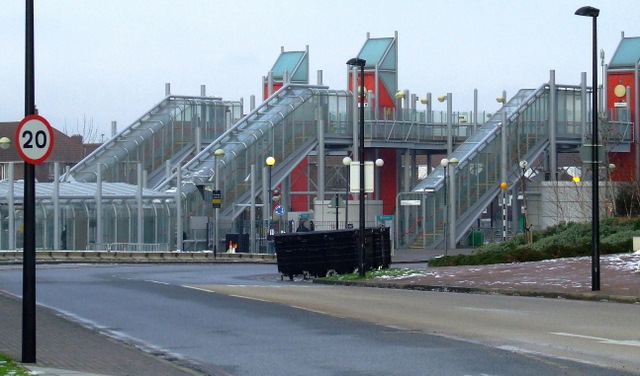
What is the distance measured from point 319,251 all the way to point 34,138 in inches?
804

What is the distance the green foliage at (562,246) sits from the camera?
3294 cm

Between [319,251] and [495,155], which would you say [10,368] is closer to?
[319,251]

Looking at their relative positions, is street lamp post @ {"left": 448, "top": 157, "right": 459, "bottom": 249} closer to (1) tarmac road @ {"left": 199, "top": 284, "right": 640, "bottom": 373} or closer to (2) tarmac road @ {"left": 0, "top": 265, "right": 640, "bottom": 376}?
(2) tarmac road @ {"left": 0, "top": 265, "right": 640, "bottom": 376}

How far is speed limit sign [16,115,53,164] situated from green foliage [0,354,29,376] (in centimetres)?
220

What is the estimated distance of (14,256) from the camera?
48.4m

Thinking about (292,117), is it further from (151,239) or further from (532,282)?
(532,282)

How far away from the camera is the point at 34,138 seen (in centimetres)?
1284

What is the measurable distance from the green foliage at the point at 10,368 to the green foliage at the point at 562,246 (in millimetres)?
22423

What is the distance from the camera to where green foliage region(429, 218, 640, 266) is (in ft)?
108

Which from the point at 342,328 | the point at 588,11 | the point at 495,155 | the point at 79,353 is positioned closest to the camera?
the point at 79,353

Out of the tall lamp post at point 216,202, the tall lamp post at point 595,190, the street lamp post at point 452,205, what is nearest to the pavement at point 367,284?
the tall lamp post at point 595,190

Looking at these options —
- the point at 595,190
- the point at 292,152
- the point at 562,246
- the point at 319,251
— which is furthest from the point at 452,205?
the point at 595,190

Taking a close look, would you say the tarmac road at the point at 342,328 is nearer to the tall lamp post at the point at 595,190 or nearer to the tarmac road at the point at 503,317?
the tarmac road at the point at 503,317

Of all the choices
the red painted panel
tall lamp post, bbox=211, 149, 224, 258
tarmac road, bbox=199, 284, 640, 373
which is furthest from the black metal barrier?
the red painted panel
